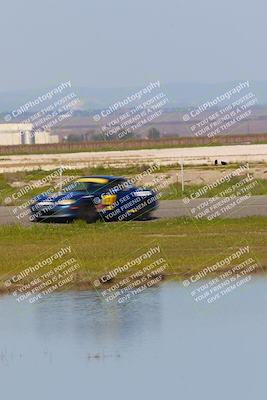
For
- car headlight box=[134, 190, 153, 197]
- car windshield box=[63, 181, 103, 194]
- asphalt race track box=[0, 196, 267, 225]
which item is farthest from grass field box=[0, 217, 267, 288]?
asphalt race track box=[0, 196, 267, 225]

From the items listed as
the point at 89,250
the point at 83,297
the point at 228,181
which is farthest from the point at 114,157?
the point at 83,297

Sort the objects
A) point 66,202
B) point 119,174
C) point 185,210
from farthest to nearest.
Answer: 1. point 119,174
2. point 185,210
3. point 66,202

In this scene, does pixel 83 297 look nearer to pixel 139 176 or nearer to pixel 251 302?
pixel 251 302

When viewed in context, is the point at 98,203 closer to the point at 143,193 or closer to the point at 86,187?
the point at 86,187

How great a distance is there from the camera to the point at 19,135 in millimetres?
154250

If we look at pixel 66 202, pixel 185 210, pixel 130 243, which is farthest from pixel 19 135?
pixel 130 243

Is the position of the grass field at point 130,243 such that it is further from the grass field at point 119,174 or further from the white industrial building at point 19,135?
the white industrial building at point 19,135

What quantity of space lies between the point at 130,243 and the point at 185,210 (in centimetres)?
1053

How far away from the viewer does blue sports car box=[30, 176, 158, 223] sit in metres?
37.4

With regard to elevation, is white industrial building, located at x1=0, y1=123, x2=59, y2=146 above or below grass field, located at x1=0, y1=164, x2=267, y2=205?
above

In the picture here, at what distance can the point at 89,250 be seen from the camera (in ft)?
96.4

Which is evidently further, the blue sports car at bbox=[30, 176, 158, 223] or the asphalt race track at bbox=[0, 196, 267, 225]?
the asphalt race track at bbox=[0, 196, 267, 225]

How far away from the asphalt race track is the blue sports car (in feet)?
3.31

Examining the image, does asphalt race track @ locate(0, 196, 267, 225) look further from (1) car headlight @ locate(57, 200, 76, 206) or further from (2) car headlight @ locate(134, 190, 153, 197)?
(1) car headlight @ locate(57, 200, 76, 206)
